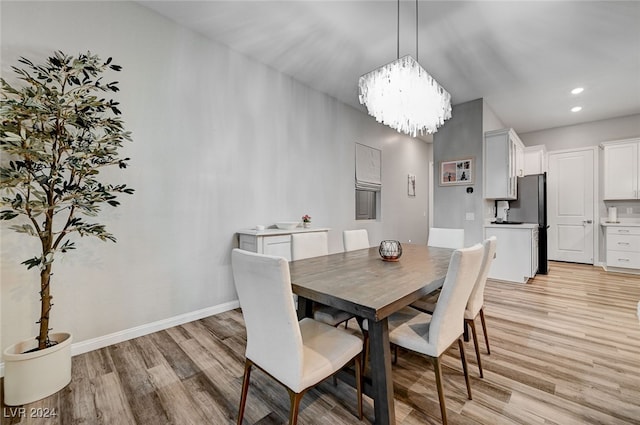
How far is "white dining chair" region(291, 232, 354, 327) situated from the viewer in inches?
73.0

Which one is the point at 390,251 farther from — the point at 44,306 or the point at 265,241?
the point at 44,306

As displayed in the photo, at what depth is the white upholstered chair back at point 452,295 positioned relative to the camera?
1.32 meters

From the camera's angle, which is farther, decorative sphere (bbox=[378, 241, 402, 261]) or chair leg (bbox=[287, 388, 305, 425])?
decorative sphere (bbox=[378, 241, 402, 261])

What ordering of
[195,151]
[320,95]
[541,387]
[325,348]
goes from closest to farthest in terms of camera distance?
[325,348] < [541,387] < [195,151] < [320,95]

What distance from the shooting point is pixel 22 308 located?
191 centimetres

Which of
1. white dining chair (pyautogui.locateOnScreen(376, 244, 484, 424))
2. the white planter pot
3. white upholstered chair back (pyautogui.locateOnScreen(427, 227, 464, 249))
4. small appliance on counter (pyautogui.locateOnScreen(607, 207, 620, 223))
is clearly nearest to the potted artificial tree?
the white planter pot

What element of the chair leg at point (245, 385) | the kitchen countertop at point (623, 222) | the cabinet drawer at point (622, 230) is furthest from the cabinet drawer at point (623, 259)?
the chair leg at point (245, 385)

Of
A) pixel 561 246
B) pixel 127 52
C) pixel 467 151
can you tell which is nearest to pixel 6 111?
pixel 127 52

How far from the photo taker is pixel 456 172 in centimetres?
463

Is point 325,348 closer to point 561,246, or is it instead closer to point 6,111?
point 6,111

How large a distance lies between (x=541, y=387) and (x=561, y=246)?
17.9 feet

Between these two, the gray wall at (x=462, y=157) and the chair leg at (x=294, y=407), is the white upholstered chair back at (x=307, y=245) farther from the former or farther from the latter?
the gray wall at (x=462, y=157)

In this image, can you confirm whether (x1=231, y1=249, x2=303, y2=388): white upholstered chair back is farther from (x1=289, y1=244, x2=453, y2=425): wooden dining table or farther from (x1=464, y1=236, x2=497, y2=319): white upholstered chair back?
(x1=464, y1=236, x2=497, y2=319): white upholstered chair back

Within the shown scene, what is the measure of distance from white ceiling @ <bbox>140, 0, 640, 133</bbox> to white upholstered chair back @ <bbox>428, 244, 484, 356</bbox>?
2362 mm
